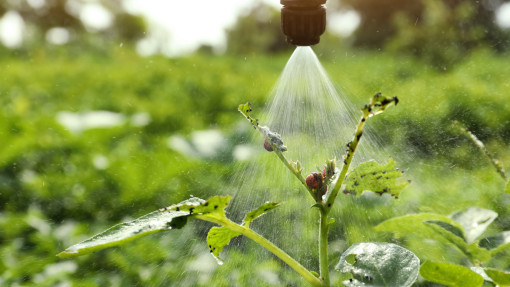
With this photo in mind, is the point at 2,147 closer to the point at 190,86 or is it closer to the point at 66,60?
the point at 190,86

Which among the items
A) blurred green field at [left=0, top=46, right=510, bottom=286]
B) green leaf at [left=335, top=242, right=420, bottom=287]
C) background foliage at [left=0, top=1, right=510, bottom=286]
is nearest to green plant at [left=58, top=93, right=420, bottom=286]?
green leaf at [left=335, top=242, right=420, bottom=287]

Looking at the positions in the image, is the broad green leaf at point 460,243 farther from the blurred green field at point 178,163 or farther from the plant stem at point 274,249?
the blurred green field at point 178,163

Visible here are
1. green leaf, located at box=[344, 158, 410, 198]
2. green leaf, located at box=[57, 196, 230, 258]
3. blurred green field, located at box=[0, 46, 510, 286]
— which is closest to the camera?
green leaf, located at box=[57, 196, 230, 258]

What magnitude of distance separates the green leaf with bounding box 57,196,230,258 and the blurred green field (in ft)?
2.69

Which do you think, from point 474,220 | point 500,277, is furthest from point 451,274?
point 474,220

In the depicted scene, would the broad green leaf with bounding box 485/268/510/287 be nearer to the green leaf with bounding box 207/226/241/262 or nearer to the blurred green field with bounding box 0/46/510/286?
the green leaf with bounding box 207/226/241/262

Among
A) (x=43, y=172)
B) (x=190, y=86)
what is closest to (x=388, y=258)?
(x=43, y=172)

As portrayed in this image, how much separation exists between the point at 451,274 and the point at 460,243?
0.32 ft

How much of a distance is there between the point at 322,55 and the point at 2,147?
3.56m

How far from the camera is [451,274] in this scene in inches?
14.0

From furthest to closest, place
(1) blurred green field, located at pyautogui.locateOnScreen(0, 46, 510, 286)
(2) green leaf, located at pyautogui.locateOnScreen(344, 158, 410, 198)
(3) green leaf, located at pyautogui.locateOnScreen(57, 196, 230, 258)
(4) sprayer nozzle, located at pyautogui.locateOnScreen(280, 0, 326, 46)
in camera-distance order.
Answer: (1) blurred green field, located at pyautogui.locateOnScreen(0, 46, 510, 286) < (4) sprayer nozzle, located at pyautogui.locateOnScreen(280, 0, 326, 46) < (2) green leaf, located at pyautogui.locateOnScreen(344, 158, 410, 198) < (3) green leaf, located at pyautogui.locateOnScreen(57, 196, 230, 258)

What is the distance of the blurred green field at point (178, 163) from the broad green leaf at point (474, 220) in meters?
0.60

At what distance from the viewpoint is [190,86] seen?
381 centimetres

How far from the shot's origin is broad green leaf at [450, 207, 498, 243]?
18.0 inches
